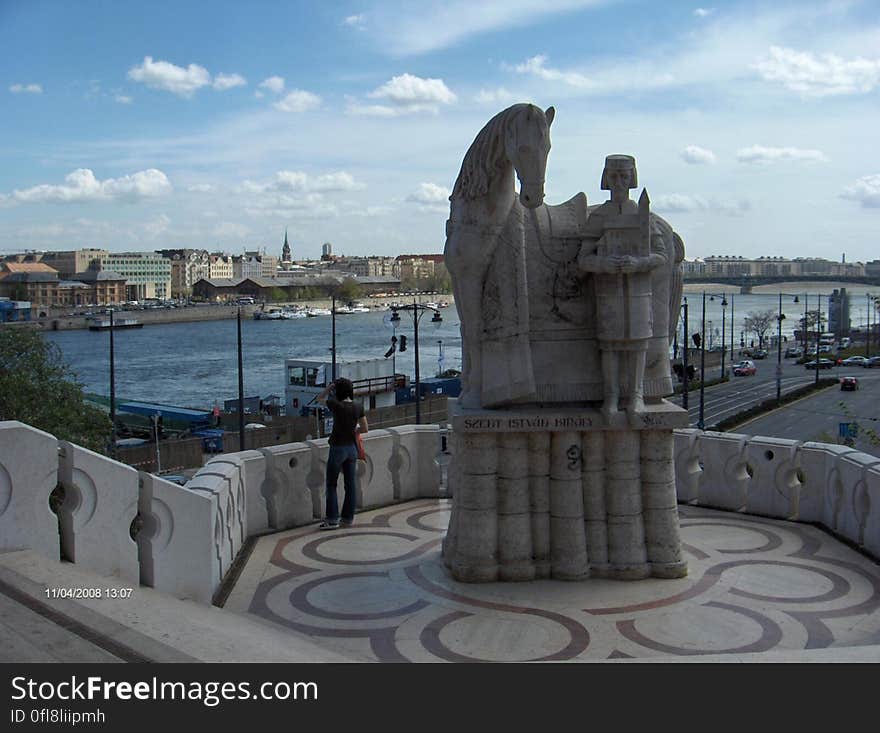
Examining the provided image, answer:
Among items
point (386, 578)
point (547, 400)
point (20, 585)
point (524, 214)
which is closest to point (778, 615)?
point (547, 400)

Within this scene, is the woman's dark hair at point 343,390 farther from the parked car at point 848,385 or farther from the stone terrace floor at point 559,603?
the parked car at point 848,385

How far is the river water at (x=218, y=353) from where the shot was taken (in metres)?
63.7

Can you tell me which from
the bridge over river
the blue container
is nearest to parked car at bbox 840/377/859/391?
the blue container

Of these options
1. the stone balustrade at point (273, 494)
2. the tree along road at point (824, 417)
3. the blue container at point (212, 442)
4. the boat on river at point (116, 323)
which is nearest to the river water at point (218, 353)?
the boat on river at point (116, 323)

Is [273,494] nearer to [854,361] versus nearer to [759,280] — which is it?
[854,361]

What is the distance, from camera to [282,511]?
10.0 meters

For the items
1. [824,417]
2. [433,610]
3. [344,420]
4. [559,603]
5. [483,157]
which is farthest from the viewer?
[824,417]

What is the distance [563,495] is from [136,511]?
368cm

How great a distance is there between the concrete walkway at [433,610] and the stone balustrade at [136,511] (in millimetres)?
252

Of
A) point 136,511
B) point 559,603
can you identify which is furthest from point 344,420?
point 136,511

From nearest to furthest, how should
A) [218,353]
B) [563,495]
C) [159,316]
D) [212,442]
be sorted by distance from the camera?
[563,495]
[212,442]
[218,353]
[159,316]

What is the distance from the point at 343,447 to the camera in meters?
9.66

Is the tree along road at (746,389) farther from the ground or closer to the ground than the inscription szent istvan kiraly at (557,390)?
closer to the ground
